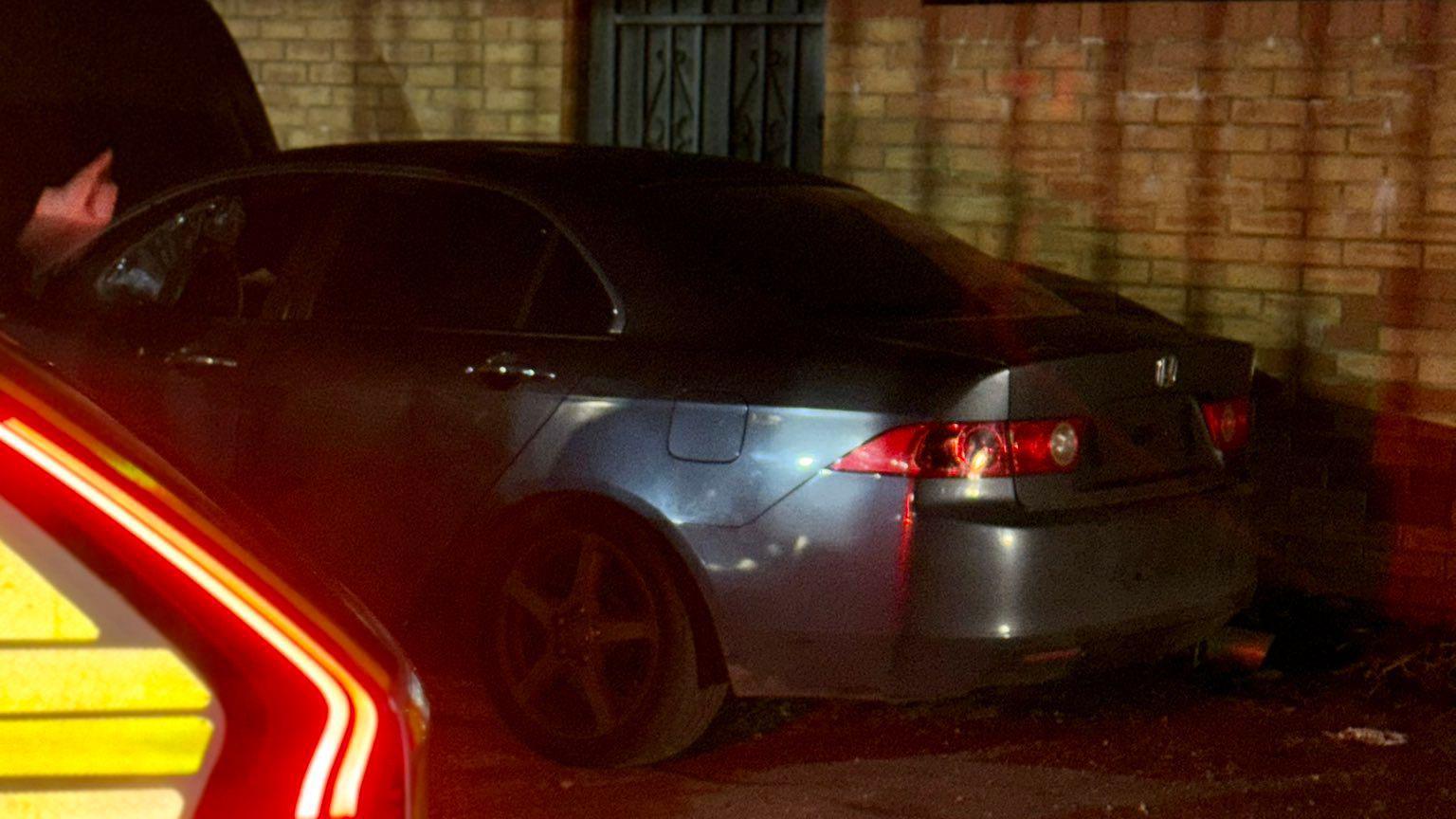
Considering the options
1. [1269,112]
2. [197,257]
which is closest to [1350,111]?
[1269,112]

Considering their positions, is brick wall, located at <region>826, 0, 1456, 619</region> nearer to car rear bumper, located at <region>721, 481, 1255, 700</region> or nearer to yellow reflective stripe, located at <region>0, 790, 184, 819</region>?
car rear bumper, located at <region>721, 481, 1255, 700</region>

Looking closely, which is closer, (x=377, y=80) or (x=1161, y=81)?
(x=1161, y=81)

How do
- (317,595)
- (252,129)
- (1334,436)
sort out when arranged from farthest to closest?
1. (252,129)
2. (1334,436)
3. (317,595)

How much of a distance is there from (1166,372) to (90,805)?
139 inches

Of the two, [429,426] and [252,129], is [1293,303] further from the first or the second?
[252,129]

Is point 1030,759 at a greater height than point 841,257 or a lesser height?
lesser

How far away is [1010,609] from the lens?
4.99 meters

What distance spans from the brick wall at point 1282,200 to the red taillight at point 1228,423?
2.16 metres

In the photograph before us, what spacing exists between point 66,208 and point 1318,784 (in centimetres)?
521

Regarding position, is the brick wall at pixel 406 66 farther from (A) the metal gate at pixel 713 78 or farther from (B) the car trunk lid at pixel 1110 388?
(B) the car trunk lid at pixel 1110 388

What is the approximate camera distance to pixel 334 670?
98.7 inches

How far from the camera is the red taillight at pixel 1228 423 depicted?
18.4 feet

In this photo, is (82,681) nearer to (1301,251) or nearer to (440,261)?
(440,261)

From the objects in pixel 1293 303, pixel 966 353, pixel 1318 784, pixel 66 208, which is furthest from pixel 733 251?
pixel 66 208
